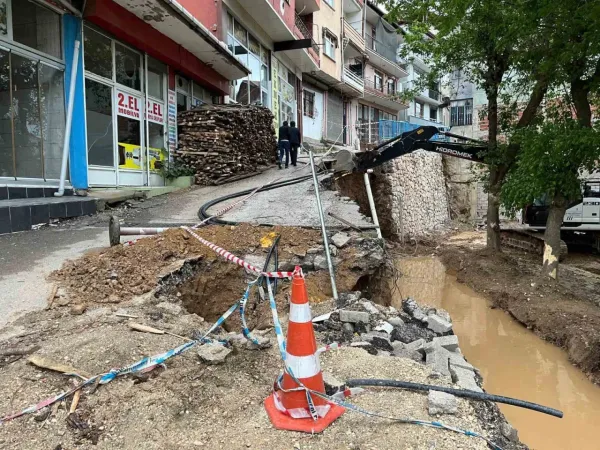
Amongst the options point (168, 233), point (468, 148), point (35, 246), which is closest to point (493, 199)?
point (468, 148)

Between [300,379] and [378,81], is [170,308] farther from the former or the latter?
[378,81]

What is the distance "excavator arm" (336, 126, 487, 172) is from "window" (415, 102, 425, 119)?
29.0 m

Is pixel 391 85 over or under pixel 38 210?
over

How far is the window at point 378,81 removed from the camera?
31.1 m

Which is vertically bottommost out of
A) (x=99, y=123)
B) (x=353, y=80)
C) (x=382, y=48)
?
(x=99, y=123)

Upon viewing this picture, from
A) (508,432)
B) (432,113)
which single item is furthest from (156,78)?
(432,113)

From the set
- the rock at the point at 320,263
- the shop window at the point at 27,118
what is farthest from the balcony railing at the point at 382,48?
the rock at the point at 320,263

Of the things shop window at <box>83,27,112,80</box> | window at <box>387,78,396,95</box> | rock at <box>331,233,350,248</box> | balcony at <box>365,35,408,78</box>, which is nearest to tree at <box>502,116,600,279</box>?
rock at <box>331,233,350,248</box>

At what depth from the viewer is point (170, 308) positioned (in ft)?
13.0

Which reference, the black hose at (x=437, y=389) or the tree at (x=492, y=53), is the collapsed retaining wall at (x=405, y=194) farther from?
the black hose at (x=437, y=389)

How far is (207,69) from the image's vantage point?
1268 cm

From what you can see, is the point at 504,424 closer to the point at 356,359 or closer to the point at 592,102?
the point at 356,359

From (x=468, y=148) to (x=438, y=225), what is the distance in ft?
31.8

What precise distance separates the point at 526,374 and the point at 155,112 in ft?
32.9
